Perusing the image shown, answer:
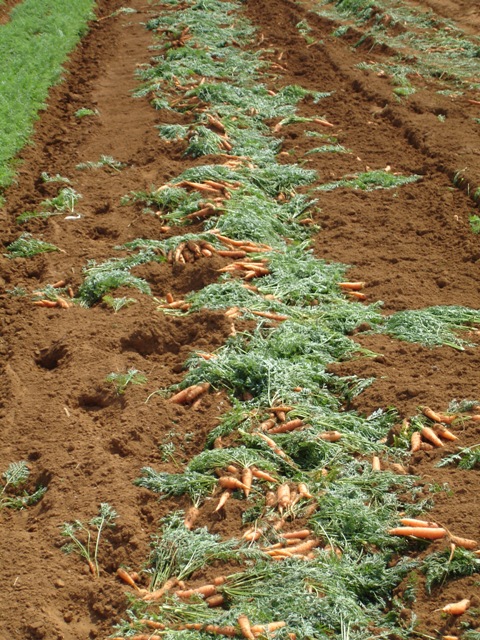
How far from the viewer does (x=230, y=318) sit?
6.56 m

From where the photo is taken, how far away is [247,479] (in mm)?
4953

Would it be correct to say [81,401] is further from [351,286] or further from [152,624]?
[351,286]

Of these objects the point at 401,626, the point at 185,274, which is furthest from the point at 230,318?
the point at 401,626

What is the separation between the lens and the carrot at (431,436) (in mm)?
5102

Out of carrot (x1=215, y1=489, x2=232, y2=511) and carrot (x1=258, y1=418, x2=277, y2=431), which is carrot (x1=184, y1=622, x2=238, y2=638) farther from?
carrot (x1=258, y1=418, x2=277, y2=431)

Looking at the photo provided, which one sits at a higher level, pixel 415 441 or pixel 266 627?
pixel 266 627

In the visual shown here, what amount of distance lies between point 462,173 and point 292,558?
19.3ft

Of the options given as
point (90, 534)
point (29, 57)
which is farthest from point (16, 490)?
point (29, 57)

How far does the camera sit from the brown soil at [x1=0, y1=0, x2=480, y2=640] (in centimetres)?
458

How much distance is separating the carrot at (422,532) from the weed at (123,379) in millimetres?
2355

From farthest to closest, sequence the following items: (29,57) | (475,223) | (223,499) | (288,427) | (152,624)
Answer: (29,57) → (475,223) → (288,427) → (223,499) → (152,624)

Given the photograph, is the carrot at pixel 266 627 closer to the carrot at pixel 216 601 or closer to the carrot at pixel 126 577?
the carrot at pixel 216 601

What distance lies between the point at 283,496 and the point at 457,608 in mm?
1259

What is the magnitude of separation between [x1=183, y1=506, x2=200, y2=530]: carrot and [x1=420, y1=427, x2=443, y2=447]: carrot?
58.7 inches
